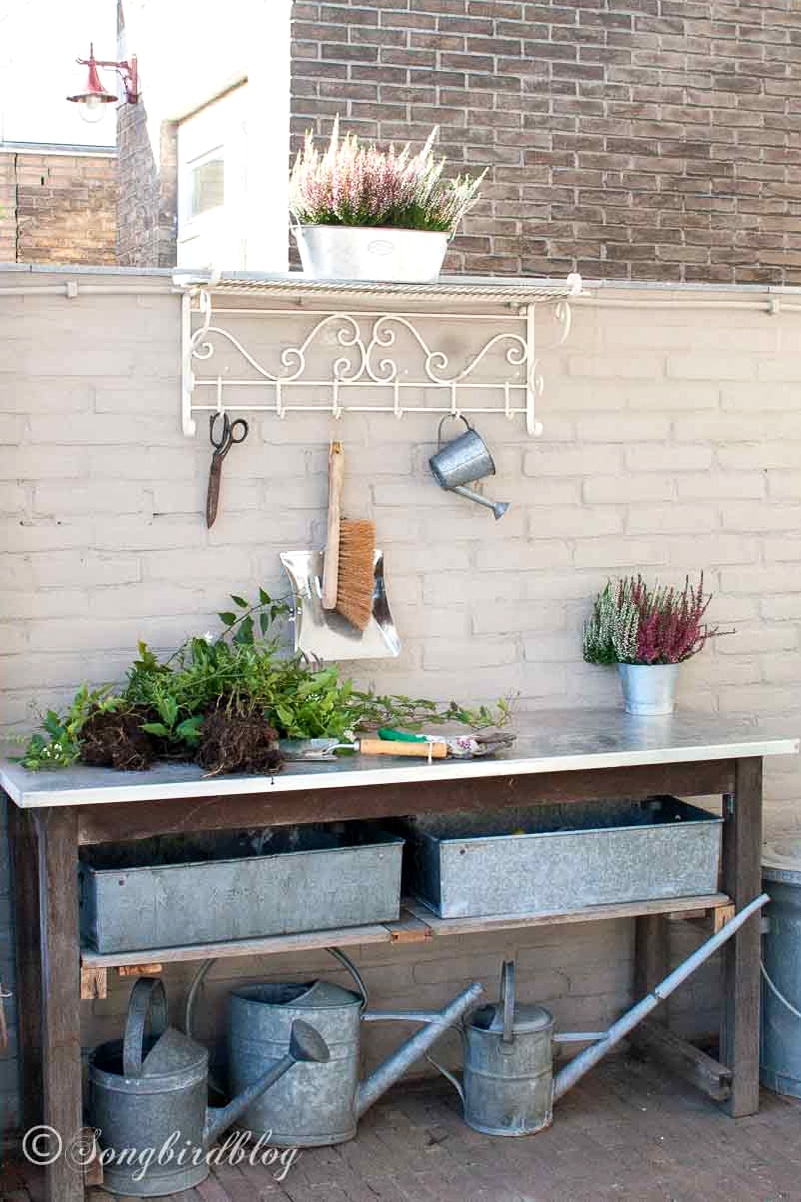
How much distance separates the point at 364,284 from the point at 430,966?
1851 mm

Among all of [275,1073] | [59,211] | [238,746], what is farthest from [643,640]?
[59,211]

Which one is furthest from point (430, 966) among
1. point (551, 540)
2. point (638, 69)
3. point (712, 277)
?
point (638, 69)

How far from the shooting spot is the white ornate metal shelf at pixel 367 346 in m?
3.92

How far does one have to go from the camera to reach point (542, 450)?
14.1ft

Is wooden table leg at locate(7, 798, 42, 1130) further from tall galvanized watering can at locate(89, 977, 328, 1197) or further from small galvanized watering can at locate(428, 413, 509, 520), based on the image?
small galvanized watering can at locate(428, 413, 509, 520)

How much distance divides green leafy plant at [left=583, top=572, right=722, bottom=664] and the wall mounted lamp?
15.8 ft

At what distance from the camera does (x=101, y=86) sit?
8.08 metres

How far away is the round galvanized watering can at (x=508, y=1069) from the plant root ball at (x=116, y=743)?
1.06 m

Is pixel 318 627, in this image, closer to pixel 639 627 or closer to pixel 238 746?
pixel 238 746

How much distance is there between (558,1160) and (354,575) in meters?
1.52

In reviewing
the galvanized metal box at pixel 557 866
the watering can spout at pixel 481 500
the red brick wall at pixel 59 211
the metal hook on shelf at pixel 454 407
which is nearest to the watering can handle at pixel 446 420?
the metal hook on shelf at pixel 454 407

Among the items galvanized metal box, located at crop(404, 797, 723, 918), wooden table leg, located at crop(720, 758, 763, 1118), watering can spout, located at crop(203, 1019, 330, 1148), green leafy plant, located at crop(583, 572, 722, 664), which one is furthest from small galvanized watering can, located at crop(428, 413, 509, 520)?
watering can spout, located at crop(203, 1019, 330, 1148)

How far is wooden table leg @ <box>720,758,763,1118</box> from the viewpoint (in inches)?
154

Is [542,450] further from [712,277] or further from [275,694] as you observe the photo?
[712,277]
